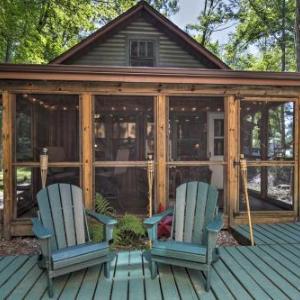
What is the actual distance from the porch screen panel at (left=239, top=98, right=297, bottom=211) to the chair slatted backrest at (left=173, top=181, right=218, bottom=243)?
1623mm

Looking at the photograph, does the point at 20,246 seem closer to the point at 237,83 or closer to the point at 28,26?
the point at 237,83


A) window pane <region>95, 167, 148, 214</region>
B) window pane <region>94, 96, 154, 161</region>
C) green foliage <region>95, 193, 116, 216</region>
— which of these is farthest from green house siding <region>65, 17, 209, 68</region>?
green foliage <region>95, 193, 116, 216</region>

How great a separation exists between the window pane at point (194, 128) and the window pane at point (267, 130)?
0.39 meters

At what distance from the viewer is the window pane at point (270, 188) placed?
4805 millimetres

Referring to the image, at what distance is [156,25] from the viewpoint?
809 centimetres

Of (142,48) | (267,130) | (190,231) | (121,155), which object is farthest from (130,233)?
(142,48)

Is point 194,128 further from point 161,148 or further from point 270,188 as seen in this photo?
point 270,188

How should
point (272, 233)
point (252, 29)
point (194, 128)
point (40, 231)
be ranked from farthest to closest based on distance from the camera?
point (252, 29), point (194, 128), point (272, 233), point (40, 231)

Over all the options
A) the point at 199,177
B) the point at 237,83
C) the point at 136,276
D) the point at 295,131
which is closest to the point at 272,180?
the point at 295,131

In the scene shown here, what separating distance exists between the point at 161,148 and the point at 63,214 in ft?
6.17

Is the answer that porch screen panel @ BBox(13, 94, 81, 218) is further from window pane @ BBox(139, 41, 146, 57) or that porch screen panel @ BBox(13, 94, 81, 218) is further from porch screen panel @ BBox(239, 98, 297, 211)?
window pane @ BBox(139, 41, 146, 57)

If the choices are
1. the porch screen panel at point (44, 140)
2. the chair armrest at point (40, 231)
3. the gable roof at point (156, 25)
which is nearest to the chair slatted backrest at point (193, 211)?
the chair armrest at point (40, 231)

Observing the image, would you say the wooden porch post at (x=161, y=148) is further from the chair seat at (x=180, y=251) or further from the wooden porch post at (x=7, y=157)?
the wooden porch post at (x=7, y=157)

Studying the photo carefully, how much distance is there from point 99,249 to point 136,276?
494 mm
